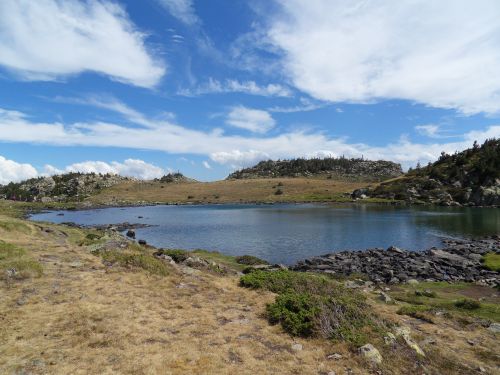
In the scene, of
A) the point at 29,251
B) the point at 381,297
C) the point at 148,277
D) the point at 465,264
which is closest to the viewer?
the point at 148,277

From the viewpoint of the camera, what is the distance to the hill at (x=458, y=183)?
152500mm

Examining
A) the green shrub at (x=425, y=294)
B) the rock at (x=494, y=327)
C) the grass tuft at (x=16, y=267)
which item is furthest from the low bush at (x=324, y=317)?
the grass tuft at (x=16, y=267)

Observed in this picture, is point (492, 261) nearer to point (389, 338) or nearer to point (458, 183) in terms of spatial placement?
point (389, 338)

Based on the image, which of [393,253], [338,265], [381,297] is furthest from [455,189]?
[381,297]

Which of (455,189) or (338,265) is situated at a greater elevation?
(455,189)

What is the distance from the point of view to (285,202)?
190m

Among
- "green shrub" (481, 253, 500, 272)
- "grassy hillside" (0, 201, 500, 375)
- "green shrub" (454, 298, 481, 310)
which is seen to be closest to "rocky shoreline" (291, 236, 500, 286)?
"green shrub" (481, 253, 500, 272)

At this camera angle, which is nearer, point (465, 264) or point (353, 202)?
point (465, 264)

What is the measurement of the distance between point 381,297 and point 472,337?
7.34 m

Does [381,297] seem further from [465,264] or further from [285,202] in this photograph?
[285,202]

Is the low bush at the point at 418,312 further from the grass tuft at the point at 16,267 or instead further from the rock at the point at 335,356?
the grass tuft at the point at 16,267

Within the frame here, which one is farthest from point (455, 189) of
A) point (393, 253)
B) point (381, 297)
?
point (381, 297)

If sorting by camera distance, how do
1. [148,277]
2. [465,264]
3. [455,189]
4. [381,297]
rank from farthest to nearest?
[455,189]
[465,264]
[381,297]
[148,277]

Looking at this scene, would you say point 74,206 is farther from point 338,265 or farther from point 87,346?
point 87,346
